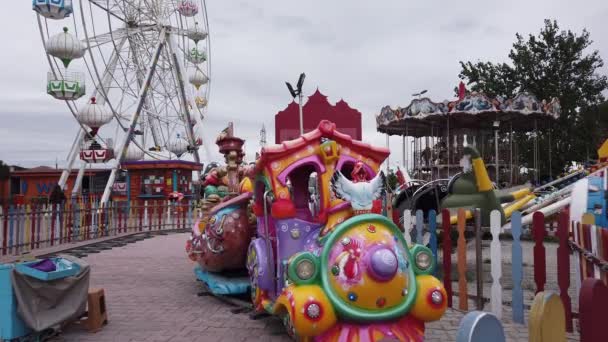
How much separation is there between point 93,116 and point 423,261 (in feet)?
84.3

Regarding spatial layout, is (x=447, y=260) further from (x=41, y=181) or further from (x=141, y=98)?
(x=41, y=181)

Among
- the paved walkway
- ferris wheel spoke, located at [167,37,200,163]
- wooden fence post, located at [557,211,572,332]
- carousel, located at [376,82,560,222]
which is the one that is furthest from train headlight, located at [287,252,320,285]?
ferris wheel spoke, located at [167,37,200,163]

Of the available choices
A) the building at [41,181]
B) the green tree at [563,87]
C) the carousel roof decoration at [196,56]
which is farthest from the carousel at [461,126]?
the building at [41,181]

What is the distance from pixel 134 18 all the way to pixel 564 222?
27.9m

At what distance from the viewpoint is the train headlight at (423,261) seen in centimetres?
443

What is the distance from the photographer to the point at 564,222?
526 cm

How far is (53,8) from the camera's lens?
21672mm

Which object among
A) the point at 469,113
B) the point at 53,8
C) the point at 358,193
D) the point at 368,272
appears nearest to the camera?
the point at 368,272

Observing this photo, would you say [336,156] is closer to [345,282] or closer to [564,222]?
[345,282]

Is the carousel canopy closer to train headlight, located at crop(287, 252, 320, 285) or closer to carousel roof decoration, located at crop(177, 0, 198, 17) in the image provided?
train headlight, located at crop(287, 252, 320, 285)

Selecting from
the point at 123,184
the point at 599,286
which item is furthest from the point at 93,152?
the point at 599,286

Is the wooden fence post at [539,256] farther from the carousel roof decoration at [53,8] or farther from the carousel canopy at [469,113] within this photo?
the carousel roof decoration at [53,8]

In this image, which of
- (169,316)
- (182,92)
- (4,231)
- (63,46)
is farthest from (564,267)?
(182,92)

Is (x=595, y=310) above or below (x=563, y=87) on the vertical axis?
below
